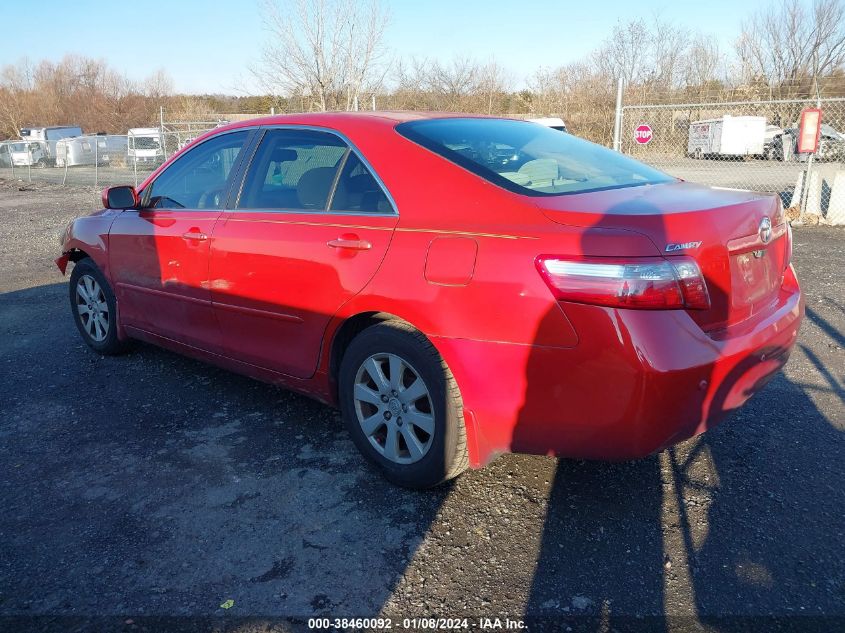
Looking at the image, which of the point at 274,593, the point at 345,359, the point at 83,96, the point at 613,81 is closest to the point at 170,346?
the point at 345,359

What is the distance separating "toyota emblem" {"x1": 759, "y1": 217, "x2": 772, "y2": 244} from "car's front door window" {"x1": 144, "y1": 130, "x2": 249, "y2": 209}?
273cm

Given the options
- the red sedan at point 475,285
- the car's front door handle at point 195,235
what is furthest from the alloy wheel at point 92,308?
the car's front door handle at point 195,235

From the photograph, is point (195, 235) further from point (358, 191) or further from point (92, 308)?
point (92, 308)

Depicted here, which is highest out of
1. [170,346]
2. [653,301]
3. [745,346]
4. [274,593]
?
[653,301]

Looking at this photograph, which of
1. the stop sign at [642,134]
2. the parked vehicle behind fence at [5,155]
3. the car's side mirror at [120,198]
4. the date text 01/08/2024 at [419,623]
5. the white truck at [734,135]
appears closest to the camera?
the date text 01/08/2024 at [419,623]

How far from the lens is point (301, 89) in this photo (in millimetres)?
16297

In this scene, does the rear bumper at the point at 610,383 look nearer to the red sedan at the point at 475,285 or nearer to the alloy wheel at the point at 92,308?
the red sedan at the point at 475,285

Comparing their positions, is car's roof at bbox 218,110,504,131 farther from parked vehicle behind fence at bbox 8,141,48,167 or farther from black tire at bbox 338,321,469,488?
parked vehicle behind fence at bbox 8,141,48,167

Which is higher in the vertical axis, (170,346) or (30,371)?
(170,346)

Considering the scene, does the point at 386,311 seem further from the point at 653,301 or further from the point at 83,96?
the point at 83,96

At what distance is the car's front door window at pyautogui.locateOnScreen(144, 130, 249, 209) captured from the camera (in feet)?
13.2

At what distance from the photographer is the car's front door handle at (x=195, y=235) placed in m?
3.91

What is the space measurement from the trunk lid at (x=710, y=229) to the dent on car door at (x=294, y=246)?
884mm

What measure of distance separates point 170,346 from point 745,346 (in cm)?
332
